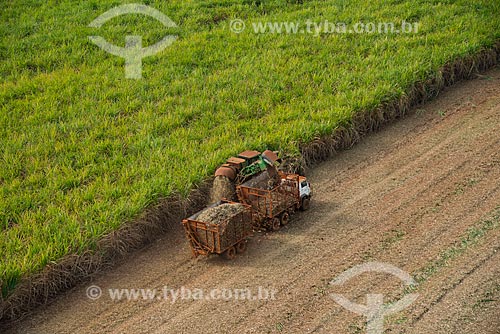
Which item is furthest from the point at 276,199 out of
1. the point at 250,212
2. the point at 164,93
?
the point at 164,93

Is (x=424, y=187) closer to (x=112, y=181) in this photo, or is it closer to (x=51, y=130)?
(x=112, y=181)

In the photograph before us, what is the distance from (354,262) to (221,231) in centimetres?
182

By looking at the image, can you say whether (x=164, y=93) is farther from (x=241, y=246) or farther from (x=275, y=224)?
(x=241, y=246)

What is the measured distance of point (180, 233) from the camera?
11.3m

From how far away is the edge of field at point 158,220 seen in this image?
31.7ft

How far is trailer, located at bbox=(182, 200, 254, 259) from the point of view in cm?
1039

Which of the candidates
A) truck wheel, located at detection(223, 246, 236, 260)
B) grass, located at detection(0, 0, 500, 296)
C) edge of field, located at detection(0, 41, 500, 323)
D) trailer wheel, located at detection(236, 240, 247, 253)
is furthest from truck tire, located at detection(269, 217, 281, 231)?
grass, located at detection(0, 0, 500, 296)

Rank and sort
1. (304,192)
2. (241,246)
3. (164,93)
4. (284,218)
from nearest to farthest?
(241,246) → (284,218) → (304,192) → (164,93)

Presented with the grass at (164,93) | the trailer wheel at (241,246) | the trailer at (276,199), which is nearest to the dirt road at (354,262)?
the trailer wheel at (241,246)

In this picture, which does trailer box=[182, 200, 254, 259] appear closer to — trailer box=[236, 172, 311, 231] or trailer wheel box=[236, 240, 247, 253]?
trailer wheel box=[236, 240, 247, 253]

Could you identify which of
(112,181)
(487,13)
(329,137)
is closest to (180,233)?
(112,181)

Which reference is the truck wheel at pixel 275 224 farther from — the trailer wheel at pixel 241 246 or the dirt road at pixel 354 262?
the trailer wheel at pixel 241 246

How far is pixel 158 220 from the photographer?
36.7 ft

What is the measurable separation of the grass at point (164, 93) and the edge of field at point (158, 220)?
5.8 inches
